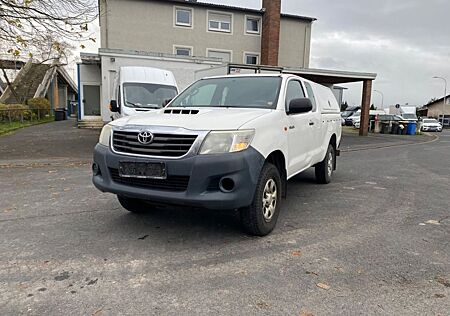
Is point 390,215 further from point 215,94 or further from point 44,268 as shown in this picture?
point 44,268

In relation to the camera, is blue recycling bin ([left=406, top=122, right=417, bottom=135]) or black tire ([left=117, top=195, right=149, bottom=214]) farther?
blue recycling bin ([left=406, top=122, right=417, bottom=135])

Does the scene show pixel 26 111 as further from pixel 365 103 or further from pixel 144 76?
pixel 365 103

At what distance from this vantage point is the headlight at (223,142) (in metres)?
3.56

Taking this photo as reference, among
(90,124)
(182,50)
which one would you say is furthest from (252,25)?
(90,124)

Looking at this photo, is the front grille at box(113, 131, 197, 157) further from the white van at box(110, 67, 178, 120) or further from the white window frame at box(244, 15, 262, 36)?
the white window frame at box(244, 15, 262, 36)

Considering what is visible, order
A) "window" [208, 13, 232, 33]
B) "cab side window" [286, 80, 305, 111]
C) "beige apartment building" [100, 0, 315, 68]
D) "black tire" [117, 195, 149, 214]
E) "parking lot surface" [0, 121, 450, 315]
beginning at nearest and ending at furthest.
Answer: "parking lot surface" [0, 121, 450, 315], "black tire" [117, 195, 149, 214], "cab side window" [286, 80, 305, 111], "beige apartment building" [100, 0, 315, 68], "window" [208, 13, 232, 33]

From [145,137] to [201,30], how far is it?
2318 centimetres

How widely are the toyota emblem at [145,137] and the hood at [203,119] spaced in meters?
0.15

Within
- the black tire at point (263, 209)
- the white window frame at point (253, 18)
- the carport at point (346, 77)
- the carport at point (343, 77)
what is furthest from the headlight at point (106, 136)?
the white window frame at point (253, 18)

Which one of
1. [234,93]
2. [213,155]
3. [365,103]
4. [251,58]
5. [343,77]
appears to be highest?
[251,58]

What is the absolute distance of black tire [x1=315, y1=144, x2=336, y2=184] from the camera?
696 centimetres

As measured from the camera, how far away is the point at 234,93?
202 inches

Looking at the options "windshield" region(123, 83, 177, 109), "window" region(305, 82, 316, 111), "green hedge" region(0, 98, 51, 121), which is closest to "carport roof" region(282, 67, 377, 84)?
"windshield" region(123, 83, 177, 109)

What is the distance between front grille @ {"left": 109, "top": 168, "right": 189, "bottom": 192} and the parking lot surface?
647mm
